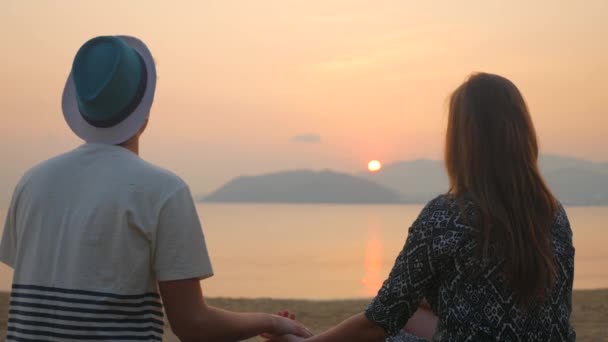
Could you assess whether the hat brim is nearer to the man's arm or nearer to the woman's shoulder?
the man's arm

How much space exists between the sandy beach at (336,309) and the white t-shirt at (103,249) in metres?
5.56

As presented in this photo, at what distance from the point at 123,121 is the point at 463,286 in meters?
1.15

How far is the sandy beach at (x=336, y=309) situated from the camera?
325 inches

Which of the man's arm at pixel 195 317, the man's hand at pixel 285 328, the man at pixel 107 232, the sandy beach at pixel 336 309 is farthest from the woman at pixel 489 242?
the sandy beach at pixel 336 309

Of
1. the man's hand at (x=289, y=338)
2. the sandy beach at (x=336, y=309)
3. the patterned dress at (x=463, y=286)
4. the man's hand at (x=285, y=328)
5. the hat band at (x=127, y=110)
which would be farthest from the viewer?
the sandy beach at (x=336, y=309)

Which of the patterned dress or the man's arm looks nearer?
the man's arm

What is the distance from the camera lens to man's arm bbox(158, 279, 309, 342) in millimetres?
2080

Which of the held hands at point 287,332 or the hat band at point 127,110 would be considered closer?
the hat band at point 127,110

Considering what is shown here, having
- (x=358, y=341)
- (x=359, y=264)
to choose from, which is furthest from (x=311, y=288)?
(x=358, y=341)

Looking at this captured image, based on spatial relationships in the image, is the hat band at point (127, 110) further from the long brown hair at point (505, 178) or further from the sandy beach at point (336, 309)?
the sandy beach at point (336, 309)

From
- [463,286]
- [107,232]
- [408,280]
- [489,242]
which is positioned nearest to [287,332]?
[408,280]

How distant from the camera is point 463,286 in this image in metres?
2.45

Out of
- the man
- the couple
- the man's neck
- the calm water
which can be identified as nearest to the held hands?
the couple

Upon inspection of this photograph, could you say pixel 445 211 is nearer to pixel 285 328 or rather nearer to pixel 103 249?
pixel 285 328
